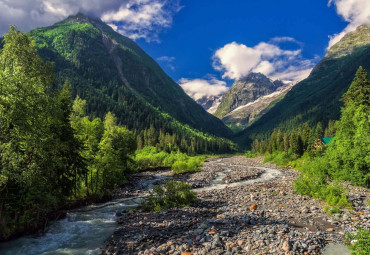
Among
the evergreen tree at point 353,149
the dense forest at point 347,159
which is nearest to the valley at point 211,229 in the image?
the dense forest at point 347,159

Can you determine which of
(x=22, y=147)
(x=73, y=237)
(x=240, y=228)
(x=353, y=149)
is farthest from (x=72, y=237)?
(x=353, y=149)

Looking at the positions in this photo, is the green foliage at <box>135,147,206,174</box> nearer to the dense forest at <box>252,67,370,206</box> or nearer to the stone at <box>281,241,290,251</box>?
the dense forest at <box>252,67,370,206</box>

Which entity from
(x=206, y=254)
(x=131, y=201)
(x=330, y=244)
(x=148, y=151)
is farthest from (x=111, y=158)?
(x=148, y=151)

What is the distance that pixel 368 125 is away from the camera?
3028 cm

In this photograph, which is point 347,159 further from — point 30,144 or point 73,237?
point 30,144

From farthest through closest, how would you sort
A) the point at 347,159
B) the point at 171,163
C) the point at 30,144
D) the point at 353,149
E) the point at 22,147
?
the point at 171,163, the point at 347,159, the point at 353,149, the point at 30,144, the point at 22,147

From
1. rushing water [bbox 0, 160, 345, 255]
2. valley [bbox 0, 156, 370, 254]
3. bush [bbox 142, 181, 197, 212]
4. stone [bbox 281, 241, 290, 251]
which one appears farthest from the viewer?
bush [bbox 142, 181, 197, 212]

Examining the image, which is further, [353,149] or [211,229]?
[353,149]

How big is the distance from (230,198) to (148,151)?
86.1 m

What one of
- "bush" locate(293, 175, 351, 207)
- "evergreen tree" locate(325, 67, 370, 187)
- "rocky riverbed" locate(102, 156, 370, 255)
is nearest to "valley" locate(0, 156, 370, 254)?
"rocky riverbed" locate(102, 156, 370, 255)

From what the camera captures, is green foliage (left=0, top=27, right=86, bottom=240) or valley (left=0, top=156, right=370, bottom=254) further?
green foliage (left=0, top=27, right=86, bottom=240)

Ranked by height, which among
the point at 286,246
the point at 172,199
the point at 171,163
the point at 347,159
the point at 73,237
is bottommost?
the point at 73,237

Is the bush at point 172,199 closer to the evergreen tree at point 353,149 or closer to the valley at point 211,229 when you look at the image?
the valley at point 211,229

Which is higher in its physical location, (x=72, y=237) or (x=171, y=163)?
(x=171, y=163)
